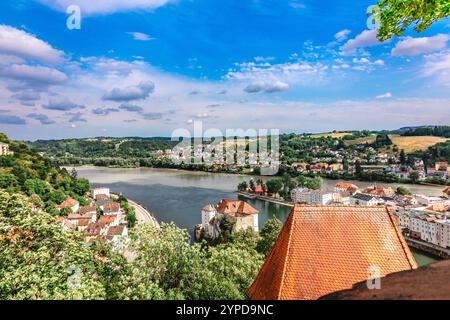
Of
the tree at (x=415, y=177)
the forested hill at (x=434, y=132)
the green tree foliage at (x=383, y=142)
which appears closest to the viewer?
the tree at (x=415, y=177)

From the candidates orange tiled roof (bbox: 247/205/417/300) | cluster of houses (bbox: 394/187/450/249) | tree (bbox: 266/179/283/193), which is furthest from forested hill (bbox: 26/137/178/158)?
orange tiled roof (bbox: 247/205/417/300)

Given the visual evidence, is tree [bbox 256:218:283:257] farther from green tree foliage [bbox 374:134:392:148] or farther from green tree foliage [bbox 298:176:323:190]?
green tree foliage [bbox 374:134:392:148]

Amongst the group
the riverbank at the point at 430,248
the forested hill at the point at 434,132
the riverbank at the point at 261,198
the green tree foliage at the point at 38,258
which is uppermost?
the forested hill at the point at 434,132

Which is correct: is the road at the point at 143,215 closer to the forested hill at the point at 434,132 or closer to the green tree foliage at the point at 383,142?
the green tree foliage at the point at 383,142

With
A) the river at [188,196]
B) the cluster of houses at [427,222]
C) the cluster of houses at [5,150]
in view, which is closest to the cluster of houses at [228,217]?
the river at [188,196]

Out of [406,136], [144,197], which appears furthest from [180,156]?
[406,136]

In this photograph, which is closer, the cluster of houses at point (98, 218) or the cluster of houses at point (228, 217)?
the cluster of houses at point (98, 218)

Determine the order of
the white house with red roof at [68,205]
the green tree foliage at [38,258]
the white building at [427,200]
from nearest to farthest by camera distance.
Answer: the green tree foliage at [38,258] < the white house with red roof at [68,205] < the white building at [427,200]
